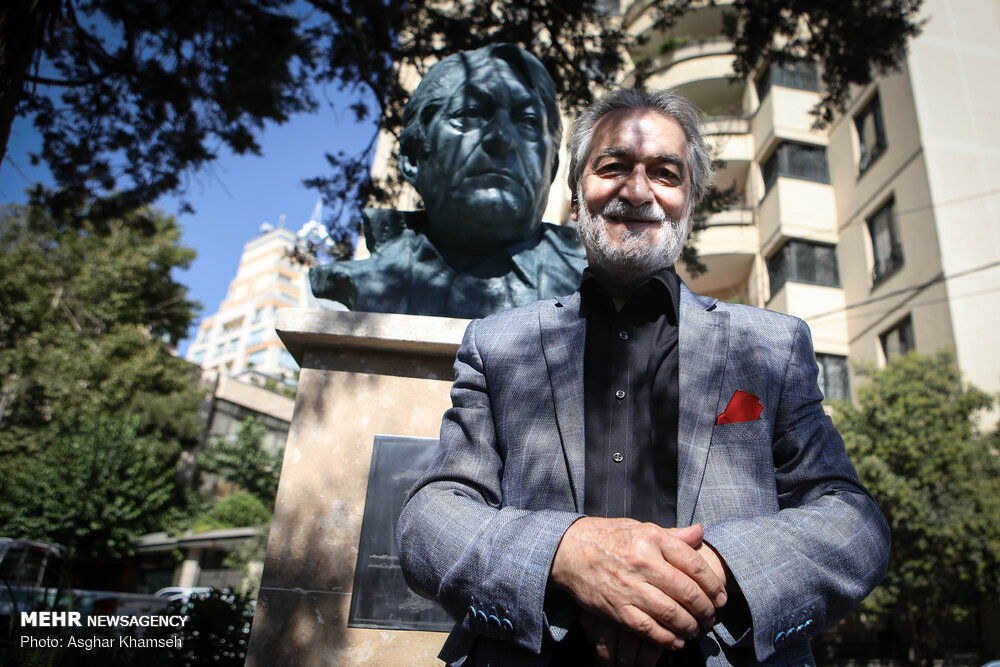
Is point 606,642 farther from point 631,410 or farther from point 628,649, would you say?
point 631,410

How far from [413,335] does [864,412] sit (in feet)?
36.7

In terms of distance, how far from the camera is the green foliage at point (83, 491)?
17328 mm

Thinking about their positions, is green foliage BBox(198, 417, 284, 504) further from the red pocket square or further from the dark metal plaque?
the red pocket square

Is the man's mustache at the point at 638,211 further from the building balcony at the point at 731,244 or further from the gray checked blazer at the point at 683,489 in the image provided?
the building balcony at the point at 731,244

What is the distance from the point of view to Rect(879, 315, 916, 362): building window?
1363 centimetres

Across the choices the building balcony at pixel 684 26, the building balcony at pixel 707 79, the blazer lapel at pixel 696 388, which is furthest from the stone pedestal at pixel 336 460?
the building balcony at pixel 684 26

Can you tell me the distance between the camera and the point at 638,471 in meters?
1.31

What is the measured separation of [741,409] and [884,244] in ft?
53.6

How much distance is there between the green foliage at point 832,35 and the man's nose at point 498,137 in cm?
372

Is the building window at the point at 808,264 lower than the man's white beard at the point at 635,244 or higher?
higher

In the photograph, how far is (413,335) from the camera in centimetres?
251

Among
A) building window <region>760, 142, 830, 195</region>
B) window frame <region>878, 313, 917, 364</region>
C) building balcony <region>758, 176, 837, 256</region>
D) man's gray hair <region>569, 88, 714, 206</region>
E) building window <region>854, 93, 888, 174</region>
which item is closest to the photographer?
man's gray hair <region>569, 88, 714, 206</region>

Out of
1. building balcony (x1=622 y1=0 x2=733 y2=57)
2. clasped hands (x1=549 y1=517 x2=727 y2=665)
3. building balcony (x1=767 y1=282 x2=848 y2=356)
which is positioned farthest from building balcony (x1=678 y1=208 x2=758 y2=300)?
clasped hands (x1=549 y1=517 x2=727 y2=665)

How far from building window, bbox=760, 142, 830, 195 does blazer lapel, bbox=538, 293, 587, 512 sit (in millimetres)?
17911
